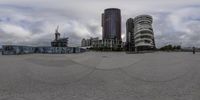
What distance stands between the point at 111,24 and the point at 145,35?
30.3 metres

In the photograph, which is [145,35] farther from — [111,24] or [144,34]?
[111,24]

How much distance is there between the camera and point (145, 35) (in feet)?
228

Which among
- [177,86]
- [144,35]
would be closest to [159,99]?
[177,86]

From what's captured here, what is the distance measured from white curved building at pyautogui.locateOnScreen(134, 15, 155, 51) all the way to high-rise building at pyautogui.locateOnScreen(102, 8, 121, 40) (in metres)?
20.7

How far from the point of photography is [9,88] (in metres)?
6.62

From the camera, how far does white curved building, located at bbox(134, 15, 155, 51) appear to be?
6975 centimetres

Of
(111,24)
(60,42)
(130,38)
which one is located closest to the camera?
(60,42)

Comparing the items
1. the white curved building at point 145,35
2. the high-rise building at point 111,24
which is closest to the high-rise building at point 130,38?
the high-rise building at point 111,24

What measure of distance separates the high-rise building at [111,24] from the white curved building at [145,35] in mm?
20736

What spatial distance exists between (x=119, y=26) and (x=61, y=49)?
2410 inches

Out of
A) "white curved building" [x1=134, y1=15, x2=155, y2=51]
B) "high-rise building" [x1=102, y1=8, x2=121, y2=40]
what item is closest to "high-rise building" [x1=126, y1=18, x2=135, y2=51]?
"high-rise building" [x1=102, y1=8, x2=121, y2=40]

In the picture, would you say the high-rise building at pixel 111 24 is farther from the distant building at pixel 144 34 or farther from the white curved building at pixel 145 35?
the white curved building at pixel 145 35

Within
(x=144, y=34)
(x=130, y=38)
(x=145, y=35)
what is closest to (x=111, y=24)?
(x=130, y=38)

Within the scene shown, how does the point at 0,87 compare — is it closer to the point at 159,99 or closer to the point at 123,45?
the point at 159,99
